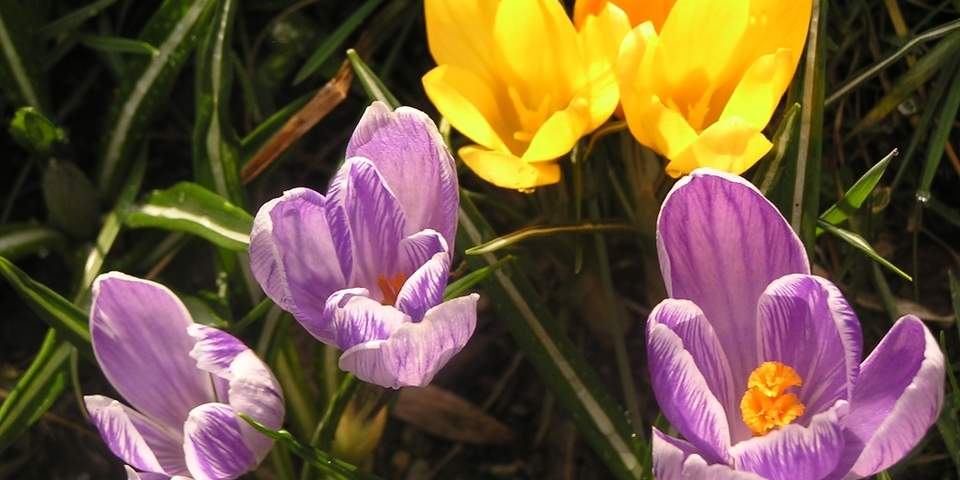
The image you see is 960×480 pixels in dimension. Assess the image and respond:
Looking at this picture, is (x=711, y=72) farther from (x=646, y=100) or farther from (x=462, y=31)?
(x=462, y=31)

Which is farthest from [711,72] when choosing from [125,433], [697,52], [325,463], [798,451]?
[125,433]

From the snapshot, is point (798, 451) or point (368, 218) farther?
point (368, 218)

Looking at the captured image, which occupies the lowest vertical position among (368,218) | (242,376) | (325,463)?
(325,463)

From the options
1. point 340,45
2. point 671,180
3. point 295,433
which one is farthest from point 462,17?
point 295,433

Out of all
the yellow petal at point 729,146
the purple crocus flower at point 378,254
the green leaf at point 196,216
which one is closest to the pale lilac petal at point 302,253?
the purple crocus flower at point 378,254

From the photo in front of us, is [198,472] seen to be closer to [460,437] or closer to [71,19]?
[460,437]

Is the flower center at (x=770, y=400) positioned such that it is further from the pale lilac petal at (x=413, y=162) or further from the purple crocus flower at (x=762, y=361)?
the pale lilac petal at (x=413, y=162)
